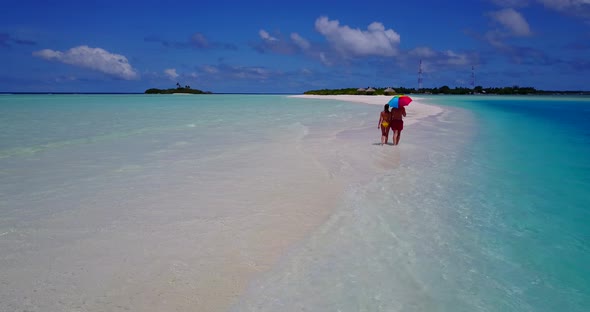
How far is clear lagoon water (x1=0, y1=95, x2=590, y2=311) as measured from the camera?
3.43 metres

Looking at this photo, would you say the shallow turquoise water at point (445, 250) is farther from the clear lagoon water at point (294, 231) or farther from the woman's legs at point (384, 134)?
the woman's legs at point (384, 134)

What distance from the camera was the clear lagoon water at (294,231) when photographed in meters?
3.43

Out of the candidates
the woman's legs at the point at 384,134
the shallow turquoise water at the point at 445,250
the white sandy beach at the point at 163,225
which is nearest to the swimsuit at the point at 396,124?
the woman's legs at the point at 384,134

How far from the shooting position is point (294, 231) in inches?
190

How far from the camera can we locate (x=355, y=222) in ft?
17.0

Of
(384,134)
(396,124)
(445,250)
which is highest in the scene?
(396,124)

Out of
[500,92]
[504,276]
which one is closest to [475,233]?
[504,276]

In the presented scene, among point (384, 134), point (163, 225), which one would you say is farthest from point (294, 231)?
point (384, 134)

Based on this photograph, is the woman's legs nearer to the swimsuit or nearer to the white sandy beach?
the swimsuit

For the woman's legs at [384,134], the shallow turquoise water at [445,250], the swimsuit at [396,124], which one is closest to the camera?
the shallow turquoise water at [445,250]

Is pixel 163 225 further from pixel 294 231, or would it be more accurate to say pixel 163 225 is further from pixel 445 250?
pixel 445 250

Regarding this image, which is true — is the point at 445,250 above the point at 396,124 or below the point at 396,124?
below

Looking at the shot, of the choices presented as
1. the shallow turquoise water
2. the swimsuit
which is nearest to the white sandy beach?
the shallow turquoise water

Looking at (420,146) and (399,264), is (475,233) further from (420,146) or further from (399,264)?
(420,146)
